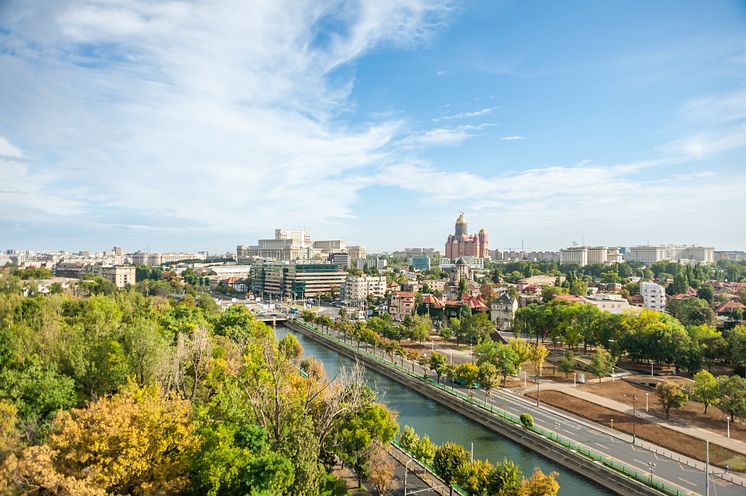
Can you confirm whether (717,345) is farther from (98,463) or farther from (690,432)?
(98,463)

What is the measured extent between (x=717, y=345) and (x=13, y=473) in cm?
2706

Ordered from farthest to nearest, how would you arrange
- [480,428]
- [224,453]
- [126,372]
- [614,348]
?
[614,348]
[480,428]
[126,372]
[224,453]

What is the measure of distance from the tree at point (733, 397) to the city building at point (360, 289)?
38.6m

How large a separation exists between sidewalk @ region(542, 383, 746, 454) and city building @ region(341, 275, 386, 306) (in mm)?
33475

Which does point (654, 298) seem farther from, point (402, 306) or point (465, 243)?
point (465, 243)

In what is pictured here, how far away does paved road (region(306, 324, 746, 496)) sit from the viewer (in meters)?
11.4

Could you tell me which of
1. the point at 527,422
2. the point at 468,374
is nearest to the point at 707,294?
the point at 468,374

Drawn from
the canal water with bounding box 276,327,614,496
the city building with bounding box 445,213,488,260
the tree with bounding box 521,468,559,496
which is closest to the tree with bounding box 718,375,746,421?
the canal water with bounding box 276,327,614,496

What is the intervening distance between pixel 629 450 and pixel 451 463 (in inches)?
243

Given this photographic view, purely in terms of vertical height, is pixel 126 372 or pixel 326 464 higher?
pixel 126 372

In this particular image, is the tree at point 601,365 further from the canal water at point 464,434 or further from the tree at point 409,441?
the tree at point 409,441

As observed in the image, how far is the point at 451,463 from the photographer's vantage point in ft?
35.8

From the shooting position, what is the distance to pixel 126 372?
43.8 feet

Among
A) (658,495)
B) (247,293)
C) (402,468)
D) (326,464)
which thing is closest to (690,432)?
(658,495)
